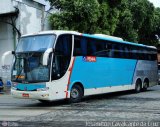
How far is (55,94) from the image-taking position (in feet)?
50.4

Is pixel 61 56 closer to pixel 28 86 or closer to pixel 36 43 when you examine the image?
pixel 36 43

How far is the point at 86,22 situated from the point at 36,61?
12.9 meters

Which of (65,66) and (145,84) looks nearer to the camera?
(65,66)

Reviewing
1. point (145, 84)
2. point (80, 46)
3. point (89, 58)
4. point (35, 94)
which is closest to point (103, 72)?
point (89, 58)

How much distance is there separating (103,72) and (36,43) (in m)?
4.63

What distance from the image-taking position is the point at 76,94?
661 inches

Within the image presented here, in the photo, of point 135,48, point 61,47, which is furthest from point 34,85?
point 135,48

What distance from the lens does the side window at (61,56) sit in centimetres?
1541

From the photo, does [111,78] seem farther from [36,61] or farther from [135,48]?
[36,61]

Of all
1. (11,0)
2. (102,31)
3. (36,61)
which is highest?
(11,0)

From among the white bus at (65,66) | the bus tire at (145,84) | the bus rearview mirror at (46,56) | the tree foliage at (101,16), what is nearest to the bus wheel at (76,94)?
the white bus at (65,66)

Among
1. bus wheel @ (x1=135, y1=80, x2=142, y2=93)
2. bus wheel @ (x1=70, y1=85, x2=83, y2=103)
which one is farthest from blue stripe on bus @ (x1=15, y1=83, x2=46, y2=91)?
bus wheel @ (x1=135, y1=80, x2=142, y2=93)

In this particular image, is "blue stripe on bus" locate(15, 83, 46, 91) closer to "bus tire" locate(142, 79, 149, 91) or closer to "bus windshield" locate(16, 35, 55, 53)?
"bus windshield" locate(16, 35, 55, 53)

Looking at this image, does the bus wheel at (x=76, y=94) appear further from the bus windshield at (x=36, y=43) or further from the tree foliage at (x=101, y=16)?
the tree foliage at (x=101, y=16)
